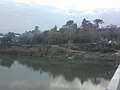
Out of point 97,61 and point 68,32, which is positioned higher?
point 68,32

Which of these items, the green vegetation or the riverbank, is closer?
the riverbank

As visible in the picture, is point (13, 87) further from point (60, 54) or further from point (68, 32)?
point (68, 32)

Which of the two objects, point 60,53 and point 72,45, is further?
point 72,45

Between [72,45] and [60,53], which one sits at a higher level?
[72,45]

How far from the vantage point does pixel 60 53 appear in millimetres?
33406

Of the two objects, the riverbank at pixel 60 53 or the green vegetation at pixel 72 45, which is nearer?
the riverbank at pixel 60 53

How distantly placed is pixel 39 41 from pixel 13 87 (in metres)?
27.0

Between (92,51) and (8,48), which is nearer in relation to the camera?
(92,51)

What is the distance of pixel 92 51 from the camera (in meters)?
32.2

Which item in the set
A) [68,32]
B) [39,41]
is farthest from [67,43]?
[39,41]

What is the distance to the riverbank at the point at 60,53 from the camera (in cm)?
3008

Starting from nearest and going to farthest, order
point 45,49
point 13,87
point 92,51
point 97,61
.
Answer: point 13,87 < point 97,61 < point 92,51 < point 45,49

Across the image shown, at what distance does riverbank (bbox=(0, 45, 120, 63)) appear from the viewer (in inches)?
1184

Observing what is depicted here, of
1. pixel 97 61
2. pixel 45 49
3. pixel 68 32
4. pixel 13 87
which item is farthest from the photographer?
pixel 68 32
